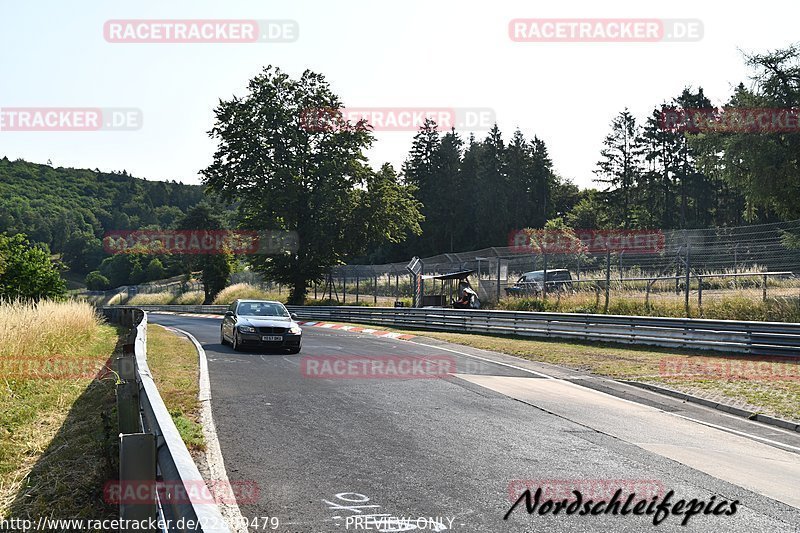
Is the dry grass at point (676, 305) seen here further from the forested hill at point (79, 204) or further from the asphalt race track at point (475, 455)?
the forested hill at point (79, 204)

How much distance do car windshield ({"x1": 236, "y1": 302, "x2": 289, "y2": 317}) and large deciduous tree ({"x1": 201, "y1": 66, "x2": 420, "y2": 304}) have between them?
25468 millimetres

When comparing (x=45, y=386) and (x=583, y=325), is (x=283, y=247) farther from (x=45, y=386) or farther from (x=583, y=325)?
(x=45, y=386)

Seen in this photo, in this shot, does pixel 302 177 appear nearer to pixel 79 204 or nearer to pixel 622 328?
pixel 622 328

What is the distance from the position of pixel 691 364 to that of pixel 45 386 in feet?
42.3

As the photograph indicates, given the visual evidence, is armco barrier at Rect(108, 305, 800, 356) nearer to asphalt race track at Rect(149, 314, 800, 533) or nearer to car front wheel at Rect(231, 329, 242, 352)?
asphalt race track at Rect(149, 314, 800, 533)

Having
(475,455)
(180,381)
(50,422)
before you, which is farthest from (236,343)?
(475,455)

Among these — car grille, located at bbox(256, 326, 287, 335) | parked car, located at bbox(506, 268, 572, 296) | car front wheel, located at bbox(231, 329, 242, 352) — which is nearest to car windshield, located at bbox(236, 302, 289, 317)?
car front wheel, located at bbox(231, 329, 242, 352)

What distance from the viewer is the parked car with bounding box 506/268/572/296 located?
2830cm

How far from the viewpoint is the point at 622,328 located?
66.4 feet

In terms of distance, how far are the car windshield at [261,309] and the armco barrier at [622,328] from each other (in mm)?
8601

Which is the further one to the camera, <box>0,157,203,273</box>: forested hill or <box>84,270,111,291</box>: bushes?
<box>0,157,203,273</box>: forested hill

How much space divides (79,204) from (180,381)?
5972 inches

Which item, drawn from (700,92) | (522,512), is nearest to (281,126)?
(522,512)

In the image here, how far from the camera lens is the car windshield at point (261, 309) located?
18797 millimetres
